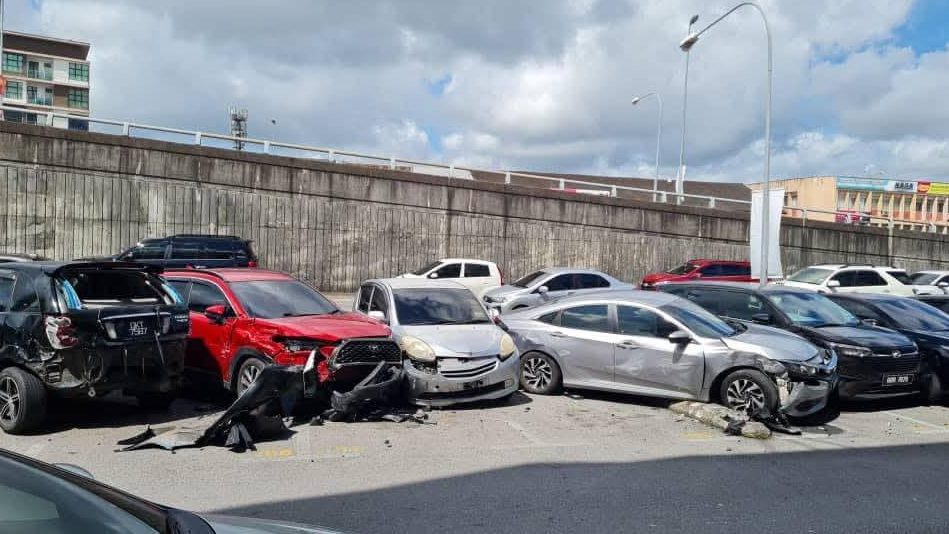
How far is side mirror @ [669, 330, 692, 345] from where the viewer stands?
372 inches

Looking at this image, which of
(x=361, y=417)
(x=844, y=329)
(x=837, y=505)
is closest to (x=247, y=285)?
(x=361, y=417)

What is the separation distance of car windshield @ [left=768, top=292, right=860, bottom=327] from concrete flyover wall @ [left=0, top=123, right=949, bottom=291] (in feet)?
61.0

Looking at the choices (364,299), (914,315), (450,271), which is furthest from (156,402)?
(450,271)

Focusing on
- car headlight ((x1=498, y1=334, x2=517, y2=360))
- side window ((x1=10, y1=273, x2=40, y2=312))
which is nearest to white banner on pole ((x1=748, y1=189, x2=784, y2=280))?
car headlight ((x1=498, y1=334, x2=517, y2=360))

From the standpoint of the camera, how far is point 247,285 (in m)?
9.66

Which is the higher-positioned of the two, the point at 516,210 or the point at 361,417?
the point at 516,210

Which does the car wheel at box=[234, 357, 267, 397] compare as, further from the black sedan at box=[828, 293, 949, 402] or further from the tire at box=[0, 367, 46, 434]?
the black sedan at box=[828, 293, 949, 402]

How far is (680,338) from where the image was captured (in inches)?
372

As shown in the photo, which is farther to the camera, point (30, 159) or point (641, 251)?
point (641, 251)

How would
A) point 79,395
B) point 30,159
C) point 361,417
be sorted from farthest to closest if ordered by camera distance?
point 30,159, point 361,417, point 79,395

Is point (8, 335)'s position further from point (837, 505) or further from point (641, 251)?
point (641, 251)

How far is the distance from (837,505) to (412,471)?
349 centimetres

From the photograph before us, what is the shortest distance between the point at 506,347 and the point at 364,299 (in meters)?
2.72

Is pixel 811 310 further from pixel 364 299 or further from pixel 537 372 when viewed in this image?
pixel 364 299
